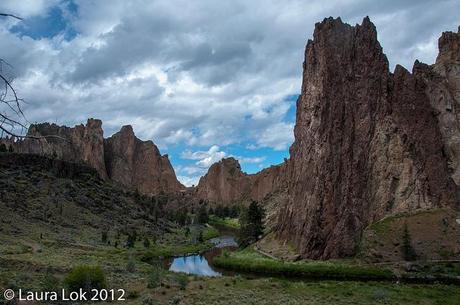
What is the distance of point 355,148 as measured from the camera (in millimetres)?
84938

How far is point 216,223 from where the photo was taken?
579 ft

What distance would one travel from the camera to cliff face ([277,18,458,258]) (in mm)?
78250

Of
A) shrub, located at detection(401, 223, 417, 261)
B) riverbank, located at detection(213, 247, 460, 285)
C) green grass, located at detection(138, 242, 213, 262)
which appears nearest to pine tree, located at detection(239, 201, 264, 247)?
green grass, located at detection(138, 242, 213, 262)

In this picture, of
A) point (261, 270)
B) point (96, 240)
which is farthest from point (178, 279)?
point (96, 240)

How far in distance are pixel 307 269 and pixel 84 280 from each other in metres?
36.5

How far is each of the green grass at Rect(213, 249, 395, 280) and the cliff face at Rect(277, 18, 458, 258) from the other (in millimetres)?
8163

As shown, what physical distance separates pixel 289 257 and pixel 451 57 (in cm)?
5425

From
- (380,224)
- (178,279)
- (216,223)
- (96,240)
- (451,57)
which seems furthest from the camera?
(216,223)

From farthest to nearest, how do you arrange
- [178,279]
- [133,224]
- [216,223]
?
[216,223], [133,224], [178,279]

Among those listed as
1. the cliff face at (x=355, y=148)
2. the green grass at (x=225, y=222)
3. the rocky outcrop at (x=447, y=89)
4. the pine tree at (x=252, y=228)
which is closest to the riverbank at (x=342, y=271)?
the cliff face at (x=355, y=148)

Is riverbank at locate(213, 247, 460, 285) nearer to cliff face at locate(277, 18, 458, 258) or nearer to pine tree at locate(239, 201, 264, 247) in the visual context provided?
cliff face at locate(277, 18, 458, 258)

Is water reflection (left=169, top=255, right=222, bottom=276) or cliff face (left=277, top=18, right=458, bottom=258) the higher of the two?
cliff face (left=277, top=18, right=458, bottom=258)

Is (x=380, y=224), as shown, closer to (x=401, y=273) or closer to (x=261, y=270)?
(x=401, y=273)

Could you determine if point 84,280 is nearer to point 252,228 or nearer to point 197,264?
point 197,264
